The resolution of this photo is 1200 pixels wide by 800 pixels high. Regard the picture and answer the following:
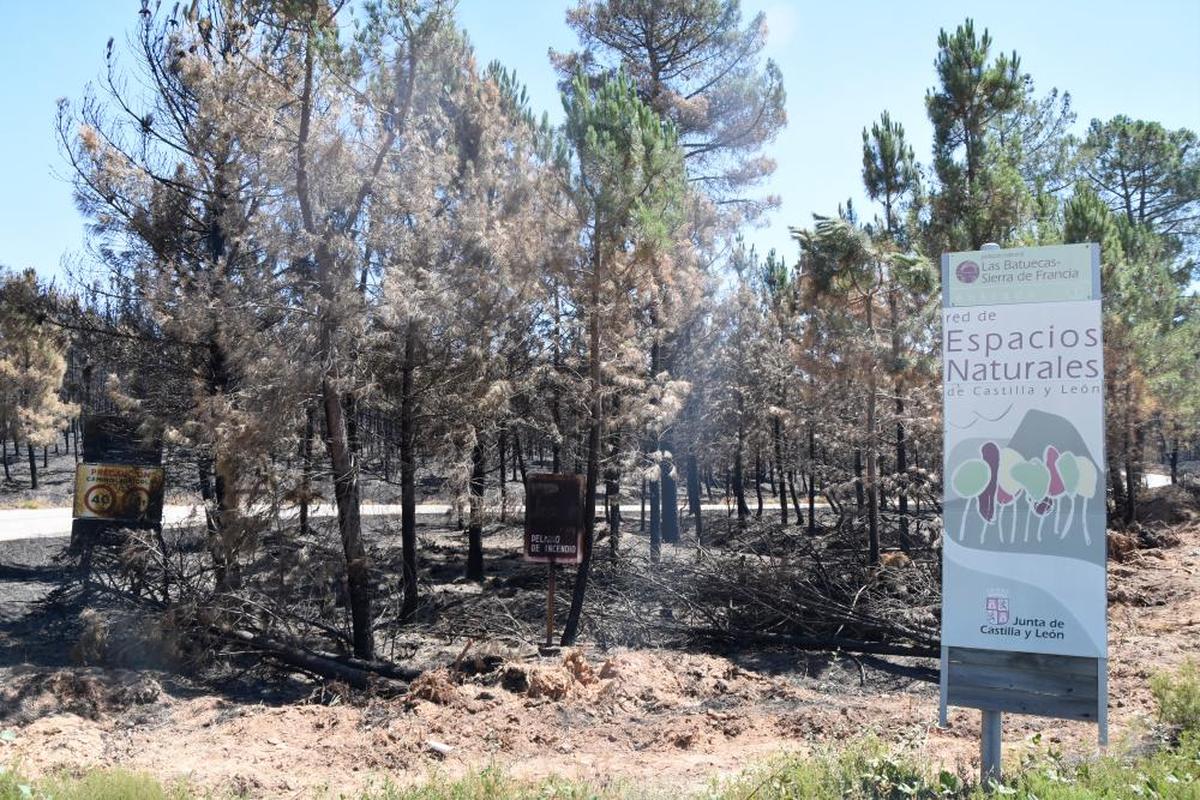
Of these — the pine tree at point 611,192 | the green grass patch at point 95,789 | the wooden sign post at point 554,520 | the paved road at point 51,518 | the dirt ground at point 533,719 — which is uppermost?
the pine tree at point 611,192

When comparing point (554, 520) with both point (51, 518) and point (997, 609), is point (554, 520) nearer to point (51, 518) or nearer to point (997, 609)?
point (997, 609)

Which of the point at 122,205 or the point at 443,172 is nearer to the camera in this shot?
the point at 443,172

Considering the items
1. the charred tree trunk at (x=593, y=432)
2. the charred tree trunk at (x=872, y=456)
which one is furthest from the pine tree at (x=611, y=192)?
the charred tree trunk at (x=872, y=456)

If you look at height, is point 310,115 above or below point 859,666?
above

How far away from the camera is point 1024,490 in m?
5.26

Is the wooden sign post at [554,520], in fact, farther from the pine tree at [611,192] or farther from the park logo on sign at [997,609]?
the park logo on sign at [997,609]

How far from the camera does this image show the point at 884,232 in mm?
18062

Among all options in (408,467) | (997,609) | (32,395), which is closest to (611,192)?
(408,467)

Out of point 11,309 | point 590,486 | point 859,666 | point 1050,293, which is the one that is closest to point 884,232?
point 590,486

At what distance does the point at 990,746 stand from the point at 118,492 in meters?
12.7

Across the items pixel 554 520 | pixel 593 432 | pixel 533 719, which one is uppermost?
pixel 593 432

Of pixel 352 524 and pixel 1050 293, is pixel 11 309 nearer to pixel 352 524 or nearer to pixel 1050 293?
pixel 352 524

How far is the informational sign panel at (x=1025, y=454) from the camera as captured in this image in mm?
5145

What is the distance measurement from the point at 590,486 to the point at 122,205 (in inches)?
321
